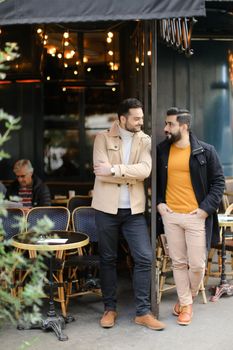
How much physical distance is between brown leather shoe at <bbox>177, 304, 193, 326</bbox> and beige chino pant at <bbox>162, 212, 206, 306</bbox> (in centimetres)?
4

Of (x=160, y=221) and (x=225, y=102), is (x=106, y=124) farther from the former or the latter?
(x=160, y=221)

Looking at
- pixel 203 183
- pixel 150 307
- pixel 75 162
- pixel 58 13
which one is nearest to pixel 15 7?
pixel 58 13

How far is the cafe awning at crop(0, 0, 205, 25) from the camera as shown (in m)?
4.69

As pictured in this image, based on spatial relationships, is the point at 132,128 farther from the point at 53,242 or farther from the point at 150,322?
the point at 150,322

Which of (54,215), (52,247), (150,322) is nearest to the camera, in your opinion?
(52,247)

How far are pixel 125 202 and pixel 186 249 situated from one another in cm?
74

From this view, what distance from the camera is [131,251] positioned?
5.20 m

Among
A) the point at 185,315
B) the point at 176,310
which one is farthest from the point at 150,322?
the point at 176,310

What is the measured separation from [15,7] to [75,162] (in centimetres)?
669

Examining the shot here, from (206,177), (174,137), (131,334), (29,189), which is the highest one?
(174,137)

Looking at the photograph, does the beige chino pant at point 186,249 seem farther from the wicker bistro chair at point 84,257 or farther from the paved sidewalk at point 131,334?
the wicker bistro chair at point 84,257

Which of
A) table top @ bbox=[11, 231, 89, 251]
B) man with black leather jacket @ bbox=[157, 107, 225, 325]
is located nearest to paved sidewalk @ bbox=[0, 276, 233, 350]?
man with black leather jacket @ bbox=[157, 107, 225, 325]

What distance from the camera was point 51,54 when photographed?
33.4 ft

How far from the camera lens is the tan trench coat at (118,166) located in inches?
200
